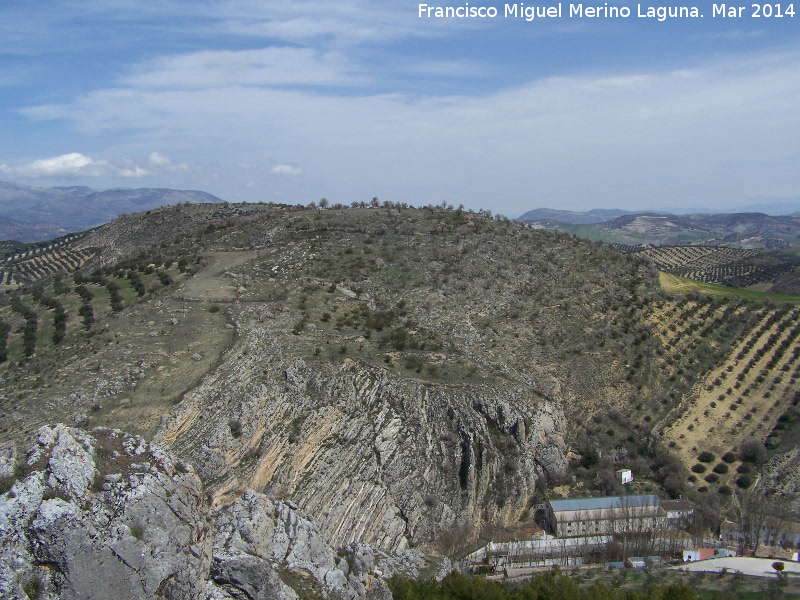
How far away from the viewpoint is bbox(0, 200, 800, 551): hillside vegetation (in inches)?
1196

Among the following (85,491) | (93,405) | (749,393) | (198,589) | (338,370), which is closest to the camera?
(85,491)

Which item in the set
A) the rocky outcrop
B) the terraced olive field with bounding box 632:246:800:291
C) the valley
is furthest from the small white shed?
the terraced olive field with bounding box 632:246:800:291

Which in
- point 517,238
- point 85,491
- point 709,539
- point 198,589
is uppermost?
point 517,238

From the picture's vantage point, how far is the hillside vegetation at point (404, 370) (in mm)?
30375

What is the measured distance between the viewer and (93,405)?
29297 millimetres

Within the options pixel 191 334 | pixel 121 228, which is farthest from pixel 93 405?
pixel 121 228

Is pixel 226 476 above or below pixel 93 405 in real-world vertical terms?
below

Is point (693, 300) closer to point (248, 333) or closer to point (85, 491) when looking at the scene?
point (248, 333)

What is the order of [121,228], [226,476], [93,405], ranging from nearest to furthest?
1. [226,476]
2. [93,405]
3. [121,228]

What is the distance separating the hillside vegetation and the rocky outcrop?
0.40ft

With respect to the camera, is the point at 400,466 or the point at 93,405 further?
the point at 400,466

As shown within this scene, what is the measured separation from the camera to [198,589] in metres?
14.3

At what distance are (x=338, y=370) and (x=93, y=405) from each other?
14976 millimetres

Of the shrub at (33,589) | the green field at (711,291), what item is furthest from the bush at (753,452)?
the shrub at (33,589)
